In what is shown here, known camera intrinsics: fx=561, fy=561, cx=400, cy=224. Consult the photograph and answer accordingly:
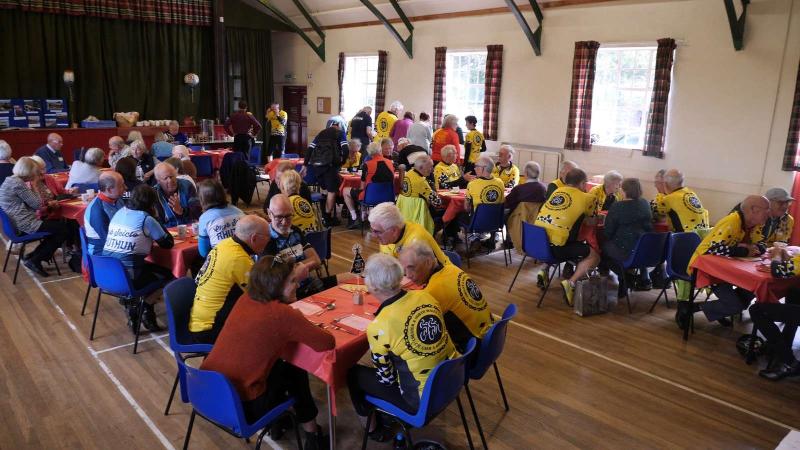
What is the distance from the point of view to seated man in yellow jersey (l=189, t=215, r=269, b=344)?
321 cm

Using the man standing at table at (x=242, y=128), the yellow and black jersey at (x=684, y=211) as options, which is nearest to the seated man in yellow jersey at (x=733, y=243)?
the yellow and black jersey at (x=684, y=211)

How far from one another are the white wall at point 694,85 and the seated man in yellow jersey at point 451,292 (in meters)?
6.51

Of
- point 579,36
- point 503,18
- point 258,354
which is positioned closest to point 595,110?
point 579,36

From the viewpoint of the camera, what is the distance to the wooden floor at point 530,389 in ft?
11.0

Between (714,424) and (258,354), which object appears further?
(714,424)

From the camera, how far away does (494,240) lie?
7.23m

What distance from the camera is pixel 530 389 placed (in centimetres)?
390

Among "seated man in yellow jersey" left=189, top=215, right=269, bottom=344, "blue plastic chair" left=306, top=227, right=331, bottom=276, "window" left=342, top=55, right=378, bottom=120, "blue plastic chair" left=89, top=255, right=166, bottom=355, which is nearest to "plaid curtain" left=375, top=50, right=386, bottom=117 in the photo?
"window" left=342, top=55, right=378, bottom=120

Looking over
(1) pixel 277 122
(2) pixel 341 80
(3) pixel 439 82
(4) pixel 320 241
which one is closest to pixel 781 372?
(4) pixel 320 241

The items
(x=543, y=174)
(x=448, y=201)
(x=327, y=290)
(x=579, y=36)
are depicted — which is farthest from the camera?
(x=543, y=174)

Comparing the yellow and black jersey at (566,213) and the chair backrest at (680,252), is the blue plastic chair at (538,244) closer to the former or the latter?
the yellow and black jersey at (566,213)

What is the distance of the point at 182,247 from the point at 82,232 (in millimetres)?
838

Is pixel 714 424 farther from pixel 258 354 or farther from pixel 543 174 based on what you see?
pixel 543 174

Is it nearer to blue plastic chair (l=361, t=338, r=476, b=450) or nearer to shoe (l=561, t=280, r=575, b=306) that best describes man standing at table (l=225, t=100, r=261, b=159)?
shoe (l=561, t=280, r=575, b=306)
